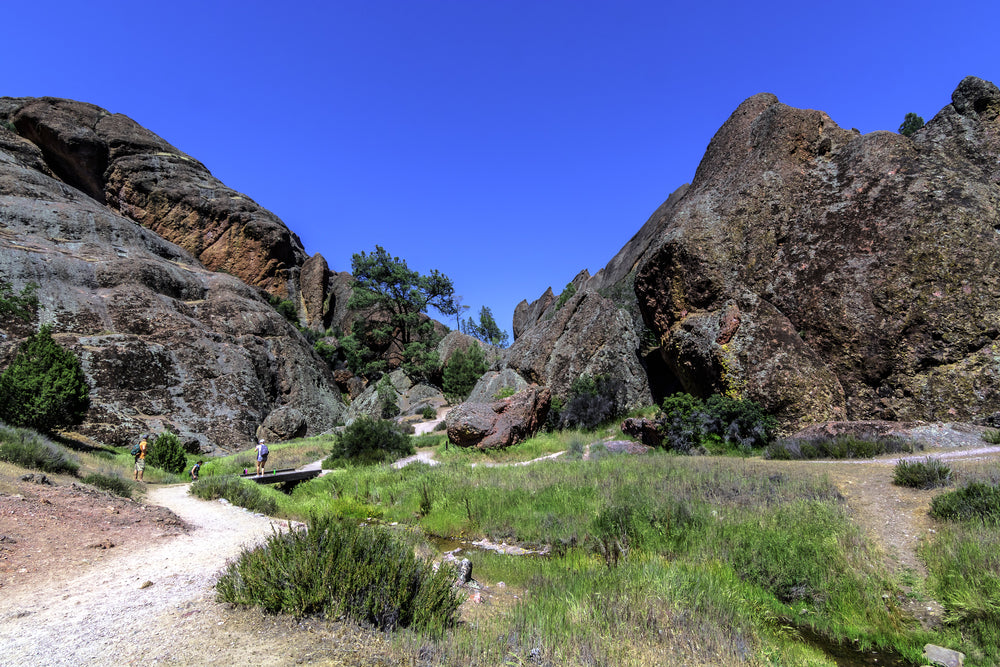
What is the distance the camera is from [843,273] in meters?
15.2

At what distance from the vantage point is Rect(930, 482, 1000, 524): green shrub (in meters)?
5.86

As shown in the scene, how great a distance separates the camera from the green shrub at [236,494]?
36.5 ft

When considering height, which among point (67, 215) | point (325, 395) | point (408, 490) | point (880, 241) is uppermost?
point (67, 215)

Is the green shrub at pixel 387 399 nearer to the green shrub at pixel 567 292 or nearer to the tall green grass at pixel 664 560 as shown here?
the green shrub at pixel 567 292

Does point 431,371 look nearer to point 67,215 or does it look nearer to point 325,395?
point 325,395

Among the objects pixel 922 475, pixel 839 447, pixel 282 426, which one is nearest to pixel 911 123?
pixel 839 447

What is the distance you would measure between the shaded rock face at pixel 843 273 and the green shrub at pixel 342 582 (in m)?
13.7

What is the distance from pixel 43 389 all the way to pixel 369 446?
11468mm

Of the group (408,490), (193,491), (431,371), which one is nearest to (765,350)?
(408,490)

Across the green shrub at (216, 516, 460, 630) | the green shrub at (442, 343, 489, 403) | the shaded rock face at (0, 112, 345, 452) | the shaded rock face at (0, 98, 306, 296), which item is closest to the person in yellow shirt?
the shaded rock face at (0, 112, 345, 452)

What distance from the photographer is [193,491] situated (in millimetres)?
12430

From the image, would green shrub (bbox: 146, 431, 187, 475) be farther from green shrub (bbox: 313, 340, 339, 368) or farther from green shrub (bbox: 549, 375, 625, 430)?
green shrub (bbox: 313, 340, 339, 368)

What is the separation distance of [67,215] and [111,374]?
14338 mm

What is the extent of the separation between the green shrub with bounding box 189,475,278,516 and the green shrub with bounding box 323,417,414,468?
6471 millimetres
